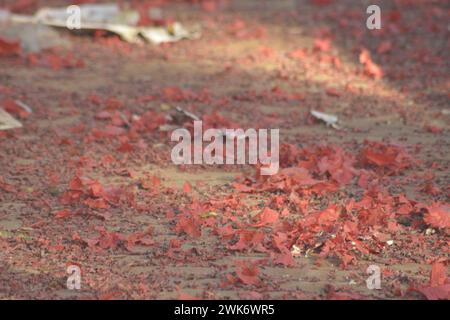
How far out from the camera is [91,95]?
7879 mm

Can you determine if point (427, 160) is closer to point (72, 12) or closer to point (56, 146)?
point (56, 146)

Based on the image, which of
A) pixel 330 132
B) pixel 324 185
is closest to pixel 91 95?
pixel 330 132

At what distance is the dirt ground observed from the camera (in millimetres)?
4742

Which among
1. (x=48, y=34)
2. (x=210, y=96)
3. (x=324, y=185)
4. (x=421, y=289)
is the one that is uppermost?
(x=48, y=34)

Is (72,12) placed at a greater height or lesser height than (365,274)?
greater

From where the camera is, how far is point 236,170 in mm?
6289

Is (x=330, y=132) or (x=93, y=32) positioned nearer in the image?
(x=330, y=132)

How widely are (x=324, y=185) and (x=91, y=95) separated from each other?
2.80m

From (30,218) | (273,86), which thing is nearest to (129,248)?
(30,218)

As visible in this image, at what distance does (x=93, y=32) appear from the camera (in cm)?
983

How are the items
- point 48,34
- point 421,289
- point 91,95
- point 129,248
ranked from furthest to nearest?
point 48,34 → point 91,95 → point 129,248 → point 421,289

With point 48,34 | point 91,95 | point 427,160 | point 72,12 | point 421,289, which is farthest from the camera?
point 72,12

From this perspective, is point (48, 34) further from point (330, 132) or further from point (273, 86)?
point (330, 132)

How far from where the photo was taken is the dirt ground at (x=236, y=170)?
474cm
